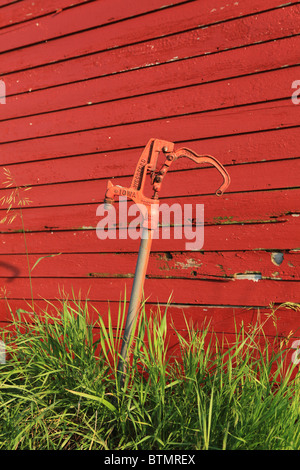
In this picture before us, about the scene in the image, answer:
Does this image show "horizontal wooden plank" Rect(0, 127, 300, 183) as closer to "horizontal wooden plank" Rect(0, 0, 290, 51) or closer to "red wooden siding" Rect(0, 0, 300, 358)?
"red wooden siding" Rect(0, 0, 300, 358)

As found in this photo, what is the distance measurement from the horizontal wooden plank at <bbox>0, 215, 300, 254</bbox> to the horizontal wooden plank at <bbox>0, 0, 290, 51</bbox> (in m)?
1.21

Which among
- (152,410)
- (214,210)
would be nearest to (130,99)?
(214,210)

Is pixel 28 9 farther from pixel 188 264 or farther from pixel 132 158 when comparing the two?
pixel 188 264

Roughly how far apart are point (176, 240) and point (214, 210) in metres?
0.30

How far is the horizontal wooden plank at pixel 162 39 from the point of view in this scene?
93.2 inches

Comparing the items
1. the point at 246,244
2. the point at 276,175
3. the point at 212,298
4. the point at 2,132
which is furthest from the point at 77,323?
the point at 2,132

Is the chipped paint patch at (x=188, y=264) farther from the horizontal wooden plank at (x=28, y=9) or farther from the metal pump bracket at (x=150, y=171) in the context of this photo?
the horizontal wooden plank at (x=28, y=9)

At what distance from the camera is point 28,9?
3.20m

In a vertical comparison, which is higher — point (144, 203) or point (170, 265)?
point (144, 203)

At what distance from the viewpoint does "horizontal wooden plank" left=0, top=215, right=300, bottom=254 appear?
233 cm

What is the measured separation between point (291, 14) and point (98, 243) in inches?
68.9

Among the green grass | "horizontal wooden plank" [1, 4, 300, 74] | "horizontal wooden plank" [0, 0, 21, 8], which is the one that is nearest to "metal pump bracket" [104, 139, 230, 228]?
the green grass

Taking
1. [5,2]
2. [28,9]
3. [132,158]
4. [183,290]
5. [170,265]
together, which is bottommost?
[183,290]

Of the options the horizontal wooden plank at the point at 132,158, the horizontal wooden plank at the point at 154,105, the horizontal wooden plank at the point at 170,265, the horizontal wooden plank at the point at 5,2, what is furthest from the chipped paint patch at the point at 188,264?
the horizontal wooden plank at the point at 5,2
